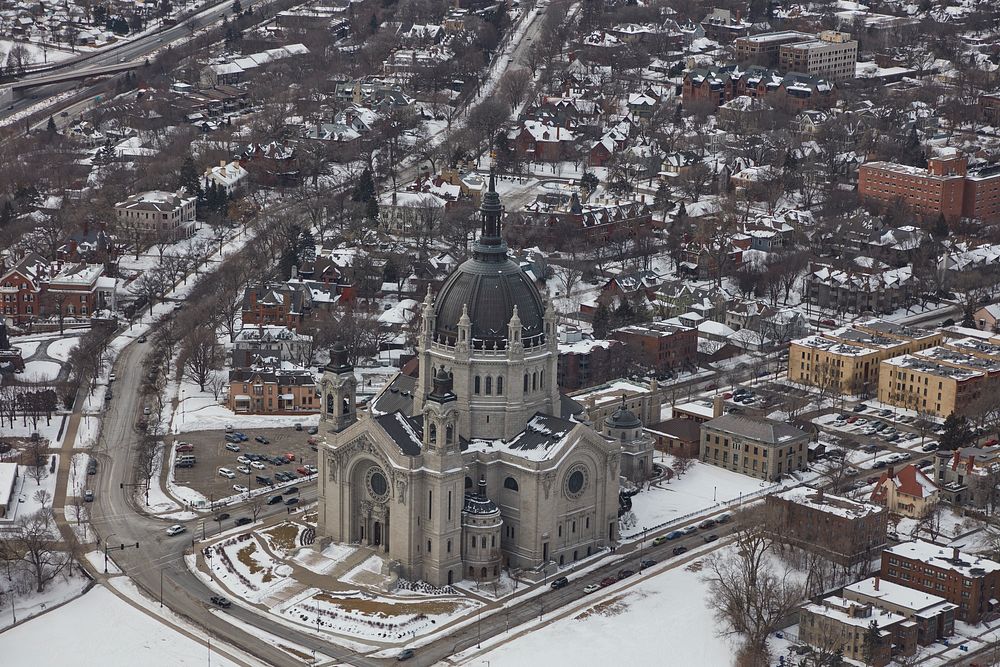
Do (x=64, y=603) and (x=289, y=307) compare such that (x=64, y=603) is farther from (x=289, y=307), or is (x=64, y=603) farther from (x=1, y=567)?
(x=289, y=307)

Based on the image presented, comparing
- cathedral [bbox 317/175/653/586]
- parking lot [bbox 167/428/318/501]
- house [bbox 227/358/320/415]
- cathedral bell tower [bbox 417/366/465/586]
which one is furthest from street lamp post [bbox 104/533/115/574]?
house [bbox 227/358/320/415]

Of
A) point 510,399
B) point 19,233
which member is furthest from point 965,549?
point 19,233

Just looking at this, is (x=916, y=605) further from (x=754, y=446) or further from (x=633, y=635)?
(x=754, y=446)

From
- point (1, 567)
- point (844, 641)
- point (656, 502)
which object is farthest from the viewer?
point (656, 502)

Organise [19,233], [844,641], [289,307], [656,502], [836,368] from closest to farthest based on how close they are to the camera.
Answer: [844,641] < [656,502] < [836,368] < [289,307] < [19,233]

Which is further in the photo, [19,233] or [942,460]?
[19,233]

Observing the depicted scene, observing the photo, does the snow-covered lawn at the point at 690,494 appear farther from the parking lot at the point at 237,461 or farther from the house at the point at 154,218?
the house at the point at 154,218
